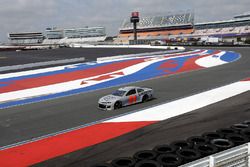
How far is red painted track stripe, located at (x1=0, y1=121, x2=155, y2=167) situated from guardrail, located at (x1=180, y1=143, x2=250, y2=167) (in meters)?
5.88

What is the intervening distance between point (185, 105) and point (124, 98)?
3.85m

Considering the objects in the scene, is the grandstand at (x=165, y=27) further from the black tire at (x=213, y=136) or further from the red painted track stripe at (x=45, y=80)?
the black tire at (x=213, y=136)

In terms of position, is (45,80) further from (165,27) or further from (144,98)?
(165,27)

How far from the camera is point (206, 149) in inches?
324

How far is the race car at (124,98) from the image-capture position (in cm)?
1620

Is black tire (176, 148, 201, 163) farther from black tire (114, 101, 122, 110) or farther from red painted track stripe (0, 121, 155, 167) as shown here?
black tire (114, 101, 122, 110)

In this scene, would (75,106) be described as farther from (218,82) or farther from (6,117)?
(218,82)

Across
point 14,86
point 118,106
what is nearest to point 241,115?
point 118,106

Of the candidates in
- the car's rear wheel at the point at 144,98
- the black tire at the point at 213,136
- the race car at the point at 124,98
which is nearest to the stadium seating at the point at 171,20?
the car's rear wheel at the point at 144,98

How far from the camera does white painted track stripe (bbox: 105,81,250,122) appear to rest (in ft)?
46.9

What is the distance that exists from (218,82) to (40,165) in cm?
1849

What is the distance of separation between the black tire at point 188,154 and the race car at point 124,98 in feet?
28.2

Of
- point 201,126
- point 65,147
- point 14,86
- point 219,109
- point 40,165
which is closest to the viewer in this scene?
point 40,165

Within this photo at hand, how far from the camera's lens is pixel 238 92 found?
19109 mm
